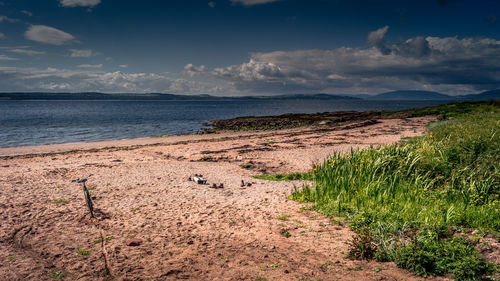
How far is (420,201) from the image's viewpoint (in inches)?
275

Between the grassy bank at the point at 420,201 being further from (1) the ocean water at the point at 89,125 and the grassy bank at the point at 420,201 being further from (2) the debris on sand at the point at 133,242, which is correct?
(1) the ocean water at the point at 89,125

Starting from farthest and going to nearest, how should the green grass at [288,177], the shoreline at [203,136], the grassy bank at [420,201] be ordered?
the shoreline at [203,136], the green grass at [288,177], the grassy bank at [420,201]

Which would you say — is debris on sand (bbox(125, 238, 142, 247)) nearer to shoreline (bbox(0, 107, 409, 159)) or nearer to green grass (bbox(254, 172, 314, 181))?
green grass (bbox(254, 172, 314, 181))

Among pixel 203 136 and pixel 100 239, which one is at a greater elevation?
pixel 100 239

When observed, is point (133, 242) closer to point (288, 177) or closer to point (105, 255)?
point (105, 255)

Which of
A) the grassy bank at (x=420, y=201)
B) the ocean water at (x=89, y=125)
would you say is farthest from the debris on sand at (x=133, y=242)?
the ocean water at (x=89, y=125)

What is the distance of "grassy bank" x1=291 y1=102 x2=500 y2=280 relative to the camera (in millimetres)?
4812

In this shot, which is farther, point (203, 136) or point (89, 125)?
point (89, 125)

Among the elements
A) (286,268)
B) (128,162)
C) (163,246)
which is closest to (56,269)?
(163,246)

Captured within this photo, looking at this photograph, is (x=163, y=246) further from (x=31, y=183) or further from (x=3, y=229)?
(x=31, y=183)

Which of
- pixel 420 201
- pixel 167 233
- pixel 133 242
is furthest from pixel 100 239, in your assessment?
pixel 420 201

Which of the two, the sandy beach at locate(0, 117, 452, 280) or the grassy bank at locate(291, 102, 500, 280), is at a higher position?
the grassy bank at locate(291, 102, 500, 280)

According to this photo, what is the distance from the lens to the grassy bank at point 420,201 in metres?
4.81

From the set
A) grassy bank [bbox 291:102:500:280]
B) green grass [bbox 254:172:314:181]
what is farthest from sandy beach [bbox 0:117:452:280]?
green grass [bbox 254:172:314:181]
